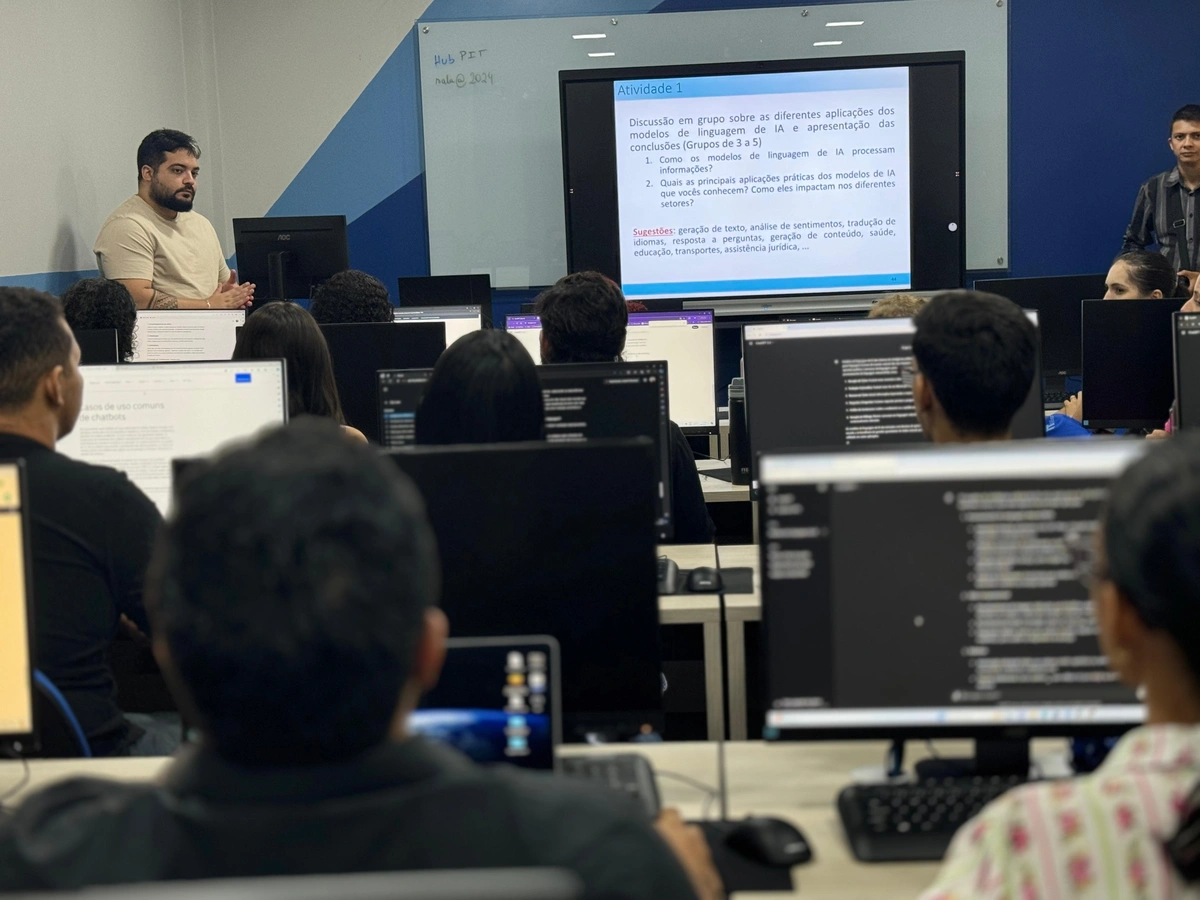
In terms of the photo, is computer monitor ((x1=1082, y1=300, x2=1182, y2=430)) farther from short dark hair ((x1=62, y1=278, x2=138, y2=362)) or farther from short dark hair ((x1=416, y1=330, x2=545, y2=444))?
short dark hair ((x1=62, y1=278, x2=138, y2=362))

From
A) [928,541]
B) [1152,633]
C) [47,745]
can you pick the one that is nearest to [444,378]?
[47,745]

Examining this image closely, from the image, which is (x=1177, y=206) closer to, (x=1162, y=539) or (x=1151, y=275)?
(x=1151, y=275)

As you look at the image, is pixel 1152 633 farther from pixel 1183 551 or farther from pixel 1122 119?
pixel 1122 119

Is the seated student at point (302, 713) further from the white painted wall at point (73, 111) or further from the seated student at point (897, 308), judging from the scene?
the white painted wall at point (73, 111)

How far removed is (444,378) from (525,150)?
5.37m

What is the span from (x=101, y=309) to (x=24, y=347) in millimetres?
2199

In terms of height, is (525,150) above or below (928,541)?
above

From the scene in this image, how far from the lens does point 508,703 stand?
1562mm

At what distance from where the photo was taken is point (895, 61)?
703 centimetres

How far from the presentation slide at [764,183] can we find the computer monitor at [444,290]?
1.36 m

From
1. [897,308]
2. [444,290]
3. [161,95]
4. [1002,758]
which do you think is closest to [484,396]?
[1002,758]

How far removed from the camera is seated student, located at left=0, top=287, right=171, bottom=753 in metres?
2.18

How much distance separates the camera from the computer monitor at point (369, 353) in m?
4.21

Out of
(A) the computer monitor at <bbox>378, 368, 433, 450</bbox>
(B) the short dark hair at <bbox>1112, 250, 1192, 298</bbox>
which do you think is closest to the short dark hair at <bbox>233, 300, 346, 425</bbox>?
(A) the computer monitor at <bbox>378, 368, 433, 450</bbox>
